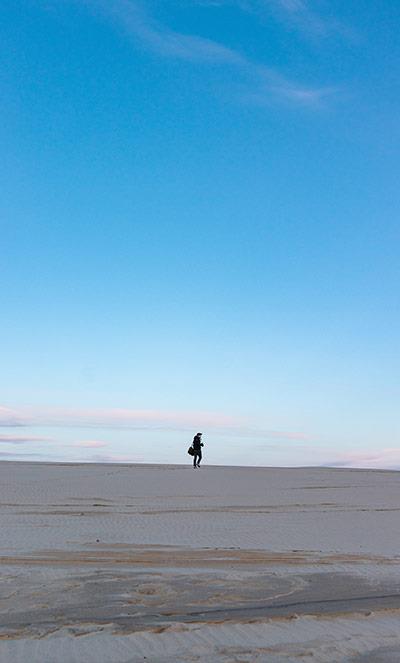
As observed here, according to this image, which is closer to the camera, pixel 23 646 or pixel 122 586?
pixel 23 646

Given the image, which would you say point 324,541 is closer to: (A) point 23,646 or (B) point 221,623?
(B) point 221,623

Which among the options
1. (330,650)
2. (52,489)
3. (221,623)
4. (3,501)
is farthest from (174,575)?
(52,489)

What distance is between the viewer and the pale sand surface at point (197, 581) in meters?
5.73

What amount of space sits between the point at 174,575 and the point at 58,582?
4.29 feet

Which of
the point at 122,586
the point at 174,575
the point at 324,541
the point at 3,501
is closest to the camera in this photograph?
the point at 122,586

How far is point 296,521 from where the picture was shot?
45.9ft

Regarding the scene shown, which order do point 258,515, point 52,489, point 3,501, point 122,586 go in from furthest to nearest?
1. point 52,489
2. point 3,501
3. point 258,515
4. point 122,586

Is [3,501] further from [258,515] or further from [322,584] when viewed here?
[322,584]

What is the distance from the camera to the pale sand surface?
225 inches

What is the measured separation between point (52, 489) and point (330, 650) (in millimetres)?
15270

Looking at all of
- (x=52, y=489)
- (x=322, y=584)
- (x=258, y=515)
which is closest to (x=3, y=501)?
(x=52, y=489)

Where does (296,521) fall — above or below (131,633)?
above

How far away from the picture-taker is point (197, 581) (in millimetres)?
8086

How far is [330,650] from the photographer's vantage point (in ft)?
18.6
